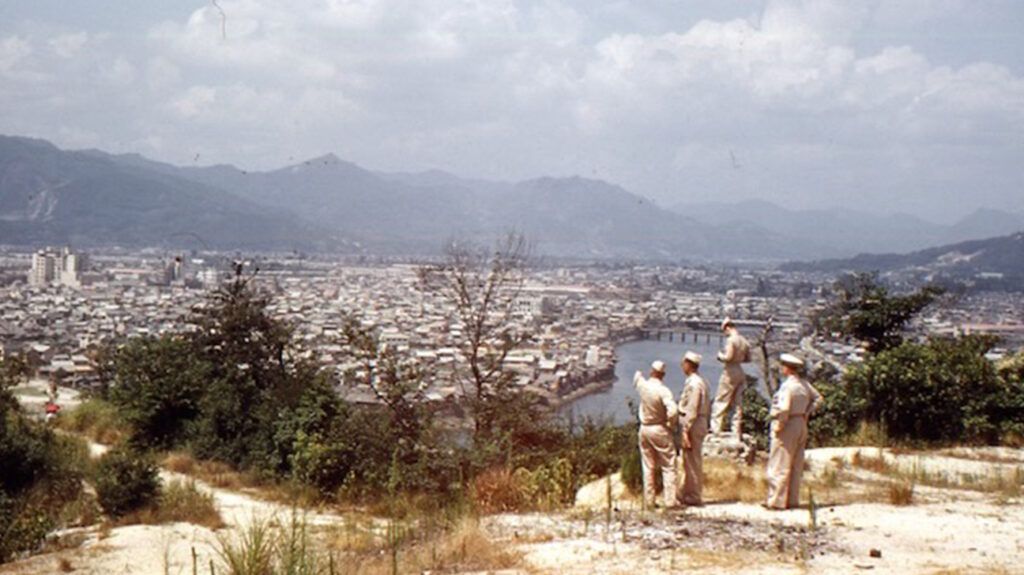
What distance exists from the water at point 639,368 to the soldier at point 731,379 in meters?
4.00

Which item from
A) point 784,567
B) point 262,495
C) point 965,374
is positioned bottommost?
point 262,495

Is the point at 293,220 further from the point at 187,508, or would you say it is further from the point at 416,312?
the point at 187,508

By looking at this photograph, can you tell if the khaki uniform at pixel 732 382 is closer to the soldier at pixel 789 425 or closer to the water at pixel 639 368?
the soldier at pixel 789 425

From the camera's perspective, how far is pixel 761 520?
27.8ft

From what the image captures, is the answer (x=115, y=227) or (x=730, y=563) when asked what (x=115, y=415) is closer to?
(x=730, y=563)

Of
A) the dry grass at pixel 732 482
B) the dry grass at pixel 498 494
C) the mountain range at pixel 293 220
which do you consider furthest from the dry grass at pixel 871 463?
the mountain range at pixel 293 220

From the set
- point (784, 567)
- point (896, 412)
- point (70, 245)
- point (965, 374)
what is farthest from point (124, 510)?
point (70, 245)

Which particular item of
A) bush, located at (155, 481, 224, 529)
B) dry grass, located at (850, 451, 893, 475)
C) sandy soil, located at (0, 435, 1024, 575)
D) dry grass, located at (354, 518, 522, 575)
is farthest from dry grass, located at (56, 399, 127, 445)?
dry grass, located at (850, 451, 893, 475)

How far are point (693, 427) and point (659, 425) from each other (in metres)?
0.34

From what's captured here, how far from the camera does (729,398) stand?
10.8 m

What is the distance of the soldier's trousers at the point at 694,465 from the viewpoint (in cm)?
905

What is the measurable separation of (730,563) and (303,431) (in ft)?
33.7

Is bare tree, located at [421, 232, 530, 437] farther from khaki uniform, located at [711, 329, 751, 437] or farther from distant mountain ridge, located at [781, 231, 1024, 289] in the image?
distant mountain ridge, located at [781, 231, 1024, 289]

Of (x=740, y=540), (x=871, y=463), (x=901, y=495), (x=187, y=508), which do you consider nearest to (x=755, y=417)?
(x=871, y=463)
